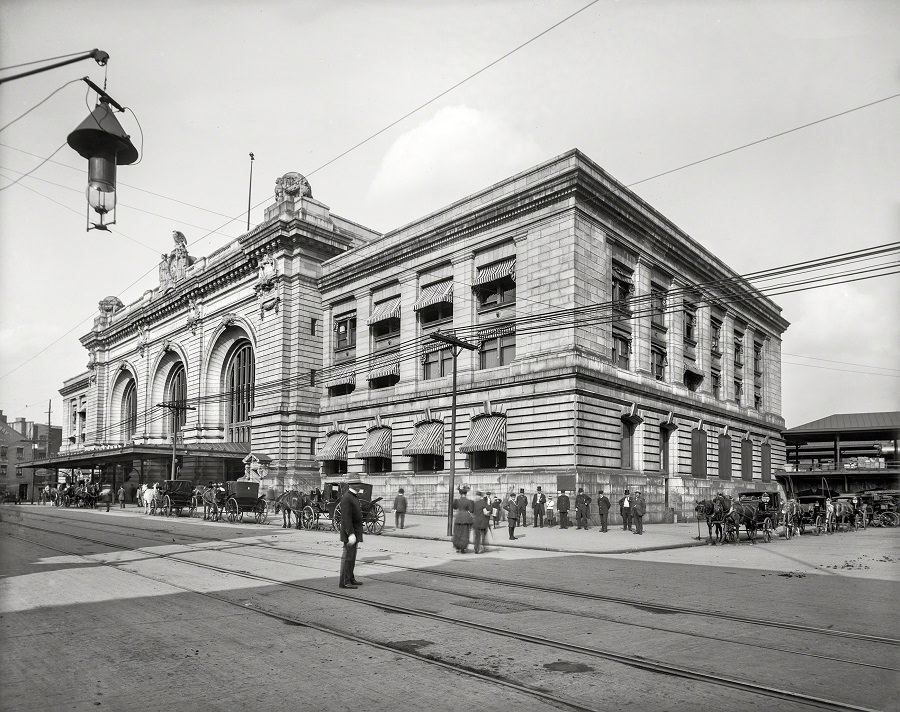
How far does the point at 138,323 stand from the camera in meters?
67.8

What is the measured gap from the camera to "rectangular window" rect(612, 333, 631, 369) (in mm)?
35031

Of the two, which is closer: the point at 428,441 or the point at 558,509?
the point at 558,509

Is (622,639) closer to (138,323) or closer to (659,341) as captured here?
(659,341)

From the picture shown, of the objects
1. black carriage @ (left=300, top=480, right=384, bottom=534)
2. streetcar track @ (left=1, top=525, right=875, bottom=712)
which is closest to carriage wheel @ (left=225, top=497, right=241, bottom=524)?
black carriage @ (left=300, top=480, right=384, bottom=534)

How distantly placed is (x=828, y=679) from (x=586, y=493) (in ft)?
77.2

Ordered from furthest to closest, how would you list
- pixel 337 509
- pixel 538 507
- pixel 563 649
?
pixel 538 507, pixel 337 509, pixel 563 649

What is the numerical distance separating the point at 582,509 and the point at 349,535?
16855 millimetres

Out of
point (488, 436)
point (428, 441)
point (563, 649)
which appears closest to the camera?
point (563, 649)

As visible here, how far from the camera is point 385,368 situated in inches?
1613

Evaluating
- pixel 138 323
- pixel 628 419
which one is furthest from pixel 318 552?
pixel 138 323

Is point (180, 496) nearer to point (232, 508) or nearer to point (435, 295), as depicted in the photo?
point (232, 508)

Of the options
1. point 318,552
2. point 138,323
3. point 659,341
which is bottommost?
point 318,552

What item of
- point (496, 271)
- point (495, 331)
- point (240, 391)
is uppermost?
point (496, 271)

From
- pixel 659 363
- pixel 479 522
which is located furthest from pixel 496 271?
pixel 479 522
